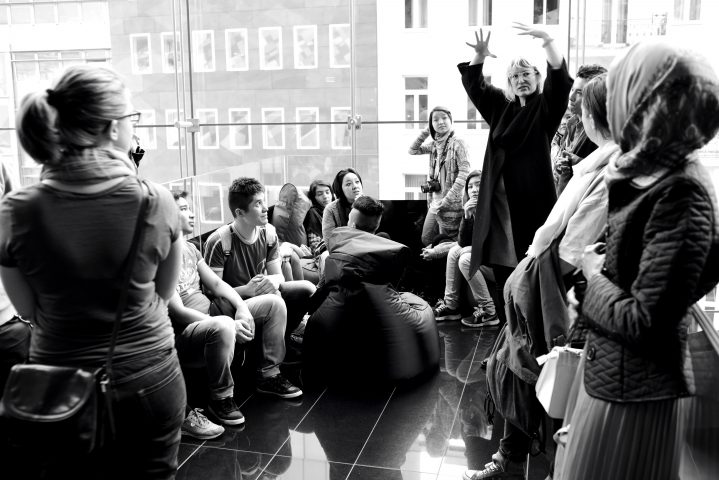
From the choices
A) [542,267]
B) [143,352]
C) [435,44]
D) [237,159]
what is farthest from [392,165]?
[143,352]

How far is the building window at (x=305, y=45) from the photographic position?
7480 mm

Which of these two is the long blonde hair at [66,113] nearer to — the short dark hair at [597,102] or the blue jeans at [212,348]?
the short dark hair at [597,102]

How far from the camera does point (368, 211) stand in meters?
4.14

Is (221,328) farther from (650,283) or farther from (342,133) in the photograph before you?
(342,133)

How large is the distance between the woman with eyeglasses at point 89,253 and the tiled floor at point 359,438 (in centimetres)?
143

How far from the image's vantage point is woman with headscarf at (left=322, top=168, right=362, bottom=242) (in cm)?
534

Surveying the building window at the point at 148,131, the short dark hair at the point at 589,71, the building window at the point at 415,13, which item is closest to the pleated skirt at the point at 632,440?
the short dark hair at the point at 589,71

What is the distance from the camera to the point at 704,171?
1.38 metres

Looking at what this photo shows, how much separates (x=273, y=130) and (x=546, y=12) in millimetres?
2889

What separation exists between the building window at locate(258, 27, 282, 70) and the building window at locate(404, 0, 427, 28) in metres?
1.32

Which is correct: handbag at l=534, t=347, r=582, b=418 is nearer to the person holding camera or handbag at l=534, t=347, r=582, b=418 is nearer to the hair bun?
the hair bun

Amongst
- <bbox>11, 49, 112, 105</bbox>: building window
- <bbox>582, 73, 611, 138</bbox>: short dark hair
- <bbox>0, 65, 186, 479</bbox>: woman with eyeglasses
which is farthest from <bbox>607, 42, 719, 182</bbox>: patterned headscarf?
<bbox>11, 49, 112, 105</bbox>: building window

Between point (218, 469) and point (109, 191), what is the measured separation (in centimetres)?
180

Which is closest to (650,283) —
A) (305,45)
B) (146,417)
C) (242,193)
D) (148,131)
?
(146,417)
